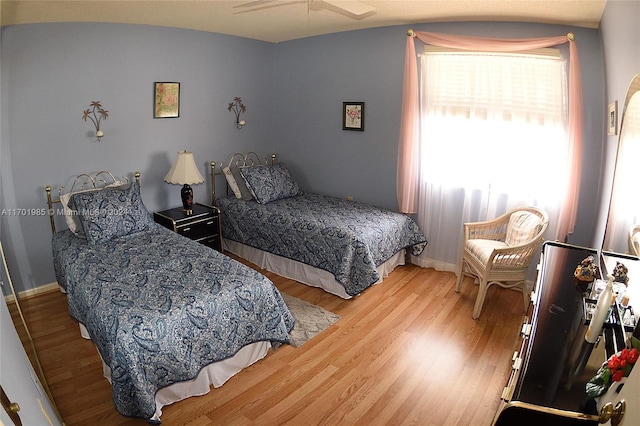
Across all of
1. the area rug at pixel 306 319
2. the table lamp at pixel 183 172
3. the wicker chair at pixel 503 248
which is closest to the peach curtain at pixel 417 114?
the wicker chair at pixel 503 248

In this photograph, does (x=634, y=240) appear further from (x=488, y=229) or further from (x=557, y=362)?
(x=488, y=229)

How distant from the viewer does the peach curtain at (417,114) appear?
339 centimetres

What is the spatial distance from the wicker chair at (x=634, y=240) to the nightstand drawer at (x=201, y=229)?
359cm

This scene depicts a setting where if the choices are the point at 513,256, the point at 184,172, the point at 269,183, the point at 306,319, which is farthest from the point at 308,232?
the point at 513,256

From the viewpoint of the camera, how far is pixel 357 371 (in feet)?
9.25

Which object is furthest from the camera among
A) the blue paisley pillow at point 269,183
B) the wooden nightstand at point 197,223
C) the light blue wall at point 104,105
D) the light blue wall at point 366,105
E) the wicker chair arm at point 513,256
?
the blue paisley pillow at point 269,183

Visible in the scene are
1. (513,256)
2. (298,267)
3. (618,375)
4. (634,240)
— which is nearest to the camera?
(618,375)

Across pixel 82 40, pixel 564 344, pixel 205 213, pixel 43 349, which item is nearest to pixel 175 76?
pixel 82 40

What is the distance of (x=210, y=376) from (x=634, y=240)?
7.96 feet

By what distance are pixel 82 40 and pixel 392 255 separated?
351 cm

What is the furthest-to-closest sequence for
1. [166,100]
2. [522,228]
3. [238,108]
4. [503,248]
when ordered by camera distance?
[238,108], [166,100], [522,228], [503,248]

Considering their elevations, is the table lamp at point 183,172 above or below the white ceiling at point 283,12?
below

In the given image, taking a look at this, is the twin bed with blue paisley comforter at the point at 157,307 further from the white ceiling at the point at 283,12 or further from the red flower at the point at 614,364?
the red flower at the point at 614,364

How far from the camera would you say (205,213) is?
14.3 feet
